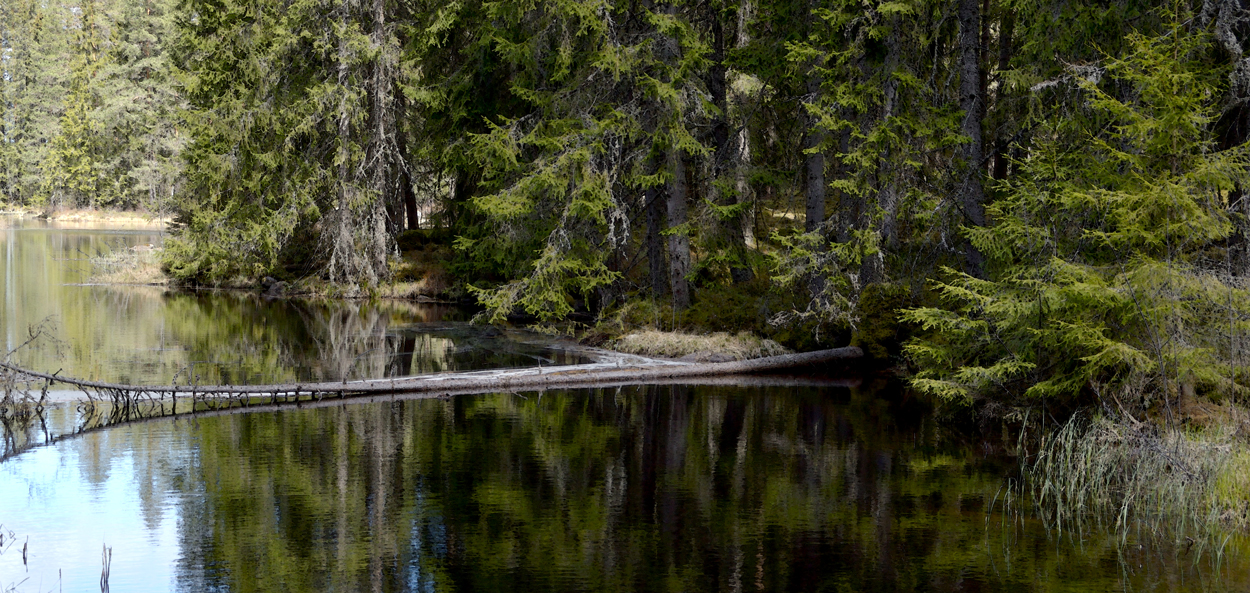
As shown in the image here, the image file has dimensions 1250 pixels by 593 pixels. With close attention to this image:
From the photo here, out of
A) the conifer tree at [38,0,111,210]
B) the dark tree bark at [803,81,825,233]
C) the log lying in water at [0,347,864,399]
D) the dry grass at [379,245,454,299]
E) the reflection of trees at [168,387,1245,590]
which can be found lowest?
the reflection of trees at [168,387,1245,590]

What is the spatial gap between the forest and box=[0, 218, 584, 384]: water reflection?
1479 millimetres

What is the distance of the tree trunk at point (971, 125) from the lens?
1862 centimetres

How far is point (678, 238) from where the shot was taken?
2427 cm

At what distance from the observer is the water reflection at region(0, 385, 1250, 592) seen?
971 cm

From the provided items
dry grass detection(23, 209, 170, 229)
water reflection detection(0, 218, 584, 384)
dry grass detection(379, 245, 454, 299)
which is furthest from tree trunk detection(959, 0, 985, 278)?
dry grass detection(23, 209, 170, 229)

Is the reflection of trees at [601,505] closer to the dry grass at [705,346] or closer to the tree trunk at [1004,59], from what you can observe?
the dry grass at [705,346]

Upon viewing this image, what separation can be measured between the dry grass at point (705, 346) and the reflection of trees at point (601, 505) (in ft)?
13.3

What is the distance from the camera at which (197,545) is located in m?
10.3

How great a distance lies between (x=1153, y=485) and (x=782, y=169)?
13.0 m

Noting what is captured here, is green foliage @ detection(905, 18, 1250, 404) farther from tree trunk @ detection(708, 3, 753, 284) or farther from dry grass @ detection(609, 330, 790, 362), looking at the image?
tree trunk @ detection(708, 3, 753, 284)

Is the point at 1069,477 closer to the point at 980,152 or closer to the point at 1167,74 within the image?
the point at 1167,74

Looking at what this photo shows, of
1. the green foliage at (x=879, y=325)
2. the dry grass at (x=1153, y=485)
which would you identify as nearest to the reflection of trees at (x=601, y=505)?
the dry grass at (x=1153, y=485)

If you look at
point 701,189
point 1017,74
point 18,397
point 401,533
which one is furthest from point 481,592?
point 701,189

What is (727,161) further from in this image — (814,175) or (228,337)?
(228,337)
